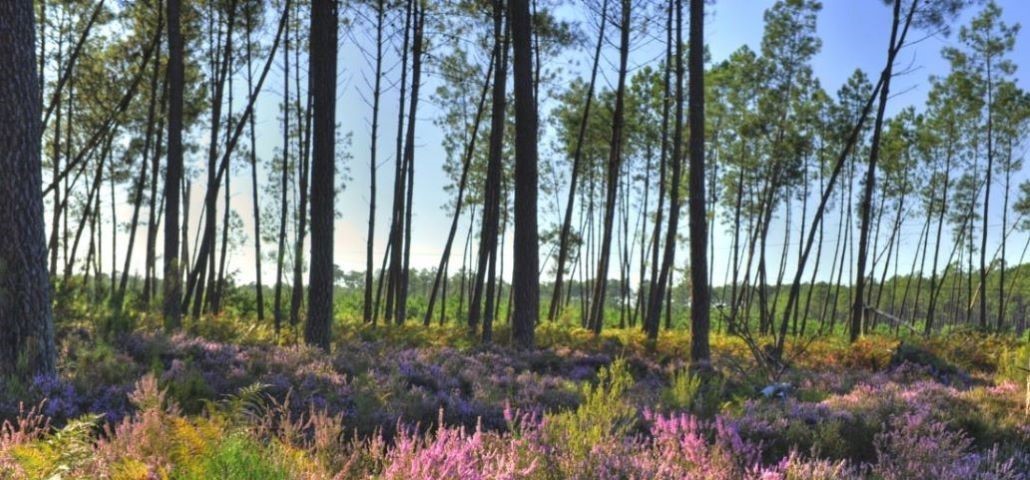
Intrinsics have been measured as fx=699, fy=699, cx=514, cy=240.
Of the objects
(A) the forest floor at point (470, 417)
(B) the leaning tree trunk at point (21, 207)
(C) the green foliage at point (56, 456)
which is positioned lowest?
(A) the forest floor at point (470, 417)

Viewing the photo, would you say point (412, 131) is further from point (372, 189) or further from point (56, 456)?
point (56, 456)

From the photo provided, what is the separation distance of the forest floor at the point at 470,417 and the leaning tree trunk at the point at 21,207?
→ 20.8 inches

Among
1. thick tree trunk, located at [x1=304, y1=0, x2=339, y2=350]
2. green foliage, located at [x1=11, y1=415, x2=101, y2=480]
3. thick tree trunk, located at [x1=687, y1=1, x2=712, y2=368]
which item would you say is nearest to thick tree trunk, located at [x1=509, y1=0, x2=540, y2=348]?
thick tree trunk, located at [x1=687, y1=1, x2=712, y2=368]

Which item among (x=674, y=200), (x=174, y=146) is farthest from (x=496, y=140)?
(x=174, y=146)

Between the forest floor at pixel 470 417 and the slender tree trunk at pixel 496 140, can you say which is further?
the slender tree trunk at pixel 496 140

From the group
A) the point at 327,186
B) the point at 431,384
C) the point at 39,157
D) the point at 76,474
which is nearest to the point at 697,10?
the point at 327,186

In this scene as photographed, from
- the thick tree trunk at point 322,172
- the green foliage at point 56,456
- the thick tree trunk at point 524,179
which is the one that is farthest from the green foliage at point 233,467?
the thick tree trunk at point 524,179

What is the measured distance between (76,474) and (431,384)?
536 cm

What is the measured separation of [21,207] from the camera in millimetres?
6082

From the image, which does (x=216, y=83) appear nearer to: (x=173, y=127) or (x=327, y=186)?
(x=173, y=127)

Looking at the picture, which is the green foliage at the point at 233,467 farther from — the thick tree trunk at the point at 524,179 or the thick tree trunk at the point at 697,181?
the thick tree trunk at the point at 697,181

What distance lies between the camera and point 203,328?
13.3 metres

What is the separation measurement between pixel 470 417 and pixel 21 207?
170 inches

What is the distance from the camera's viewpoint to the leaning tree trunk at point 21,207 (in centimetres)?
600
